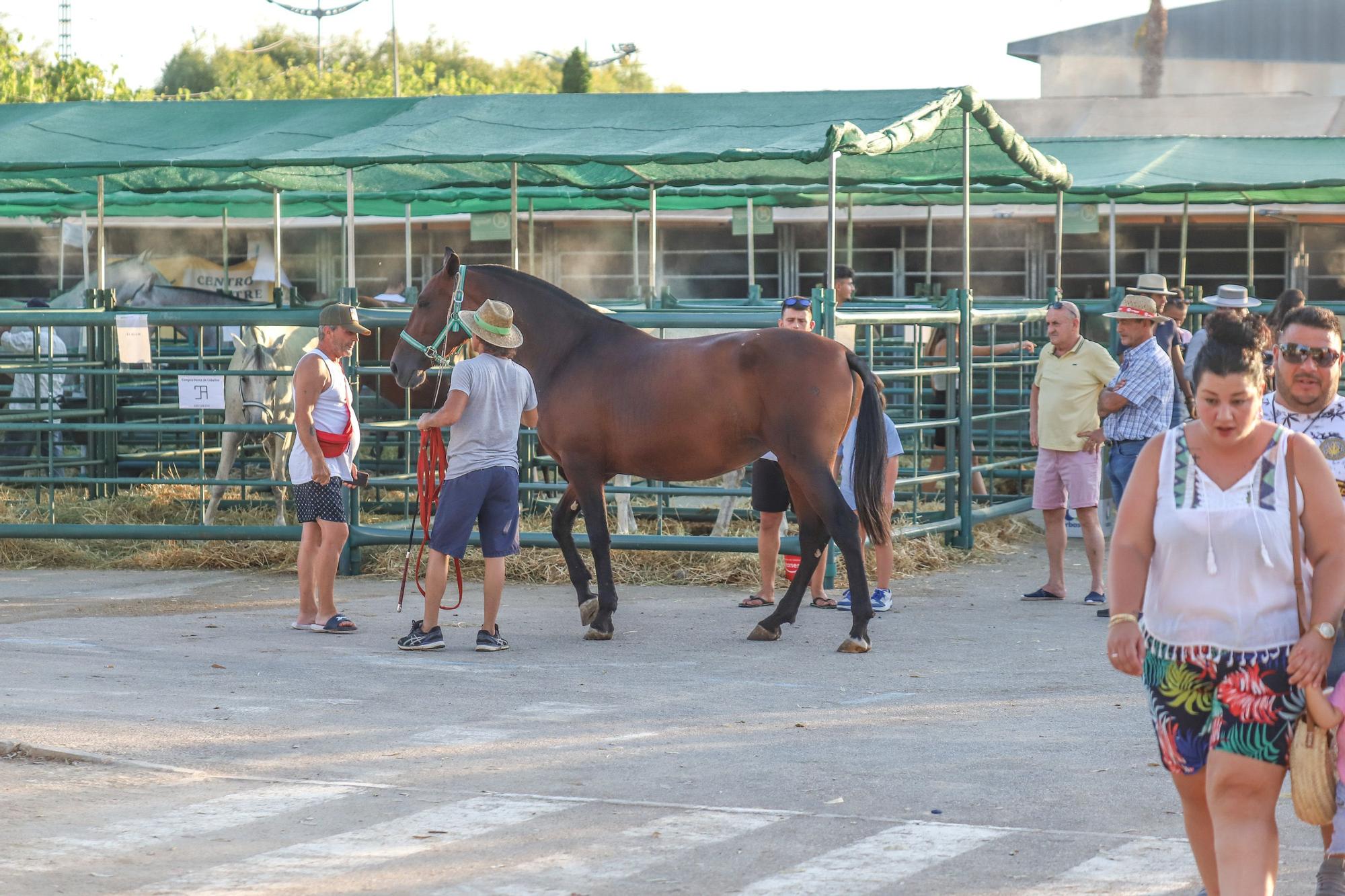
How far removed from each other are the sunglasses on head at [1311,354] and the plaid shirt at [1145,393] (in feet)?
15.7

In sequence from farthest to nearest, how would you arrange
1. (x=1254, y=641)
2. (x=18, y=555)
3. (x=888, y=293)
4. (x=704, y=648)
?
(x=888, y=293)
(x=18, y=555)
(x=704, y=648)
(x=1254, y=641)

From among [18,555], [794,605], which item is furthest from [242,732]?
[18,555]

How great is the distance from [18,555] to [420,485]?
429 centimetres

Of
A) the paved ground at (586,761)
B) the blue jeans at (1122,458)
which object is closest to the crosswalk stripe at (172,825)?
the paved ground at (586,761)

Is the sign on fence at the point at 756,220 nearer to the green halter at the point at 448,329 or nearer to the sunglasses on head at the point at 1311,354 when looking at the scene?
the green halter at the point at 448,329

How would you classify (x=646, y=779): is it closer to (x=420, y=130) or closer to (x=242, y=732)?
(x=242, y=732)

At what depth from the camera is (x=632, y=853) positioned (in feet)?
16.7

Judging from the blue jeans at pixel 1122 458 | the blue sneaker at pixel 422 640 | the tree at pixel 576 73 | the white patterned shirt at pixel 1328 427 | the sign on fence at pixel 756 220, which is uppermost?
the tree at pixel 576 73

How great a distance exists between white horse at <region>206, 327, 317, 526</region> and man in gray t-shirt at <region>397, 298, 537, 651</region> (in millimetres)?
3889

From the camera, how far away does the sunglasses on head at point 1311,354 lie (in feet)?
15.8

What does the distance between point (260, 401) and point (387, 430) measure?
1193 mm

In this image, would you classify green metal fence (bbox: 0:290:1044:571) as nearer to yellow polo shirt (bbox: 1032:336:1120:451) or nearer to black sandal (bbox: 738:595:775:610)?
black sandal (bbox: 738:595:775:610)

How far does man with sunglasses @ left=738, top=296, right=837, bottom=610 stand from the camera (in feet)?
31.9

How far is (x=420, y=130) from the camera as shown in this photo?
12672mm
